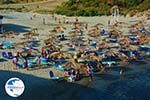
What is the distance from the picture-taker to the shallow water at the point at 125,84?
1298 inches

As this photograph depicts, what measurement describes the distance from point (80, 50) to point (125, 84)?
412 inches

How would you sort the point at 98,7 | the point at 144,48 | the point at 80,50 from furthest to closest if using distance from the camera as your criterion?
the point at 98,7 < the point at 144,48 < the point at 80,50

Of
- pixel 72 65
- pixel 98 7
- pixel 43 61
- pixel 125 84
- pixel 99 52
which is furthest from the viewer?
pixel 98 7

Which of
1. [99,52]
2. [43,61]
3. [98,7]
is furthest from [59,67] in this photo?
[98,7]

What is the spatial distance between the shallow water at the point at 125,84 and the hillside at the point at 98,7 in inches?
1737

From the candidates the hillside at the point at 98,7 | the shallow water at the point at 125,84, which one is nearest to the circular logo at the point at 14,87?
the shallow water at the point at 125,84

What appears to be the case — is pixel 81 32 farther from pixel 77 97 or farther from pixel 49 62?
A: pixel 77 97

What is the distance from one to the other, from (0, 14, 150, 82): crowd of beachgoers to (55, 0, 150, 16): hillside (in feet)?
73.5

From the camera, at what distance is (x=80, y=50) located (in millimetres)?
45594

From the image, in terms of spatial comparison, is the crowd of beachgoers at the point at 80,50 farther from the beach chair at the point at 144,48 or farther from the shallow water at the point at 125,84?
the shallow water at the point at 125,84

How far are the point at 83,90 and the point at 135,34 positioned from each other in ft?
87.4

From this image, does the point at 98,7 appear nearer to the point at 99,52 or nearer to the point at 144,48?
the point at 144,48

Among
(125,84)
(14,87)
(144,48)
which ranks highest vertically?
(14,87)

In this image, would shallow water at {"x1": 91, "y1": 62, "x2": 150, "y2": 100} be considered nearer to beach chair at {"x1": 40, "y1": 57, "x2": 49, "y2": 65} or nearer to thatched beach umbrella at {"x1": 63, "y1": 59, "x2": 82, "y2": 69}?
thatched beach umbrella at {"x1": 63, "y1": 59, "x2": 82, "y2": 69}
